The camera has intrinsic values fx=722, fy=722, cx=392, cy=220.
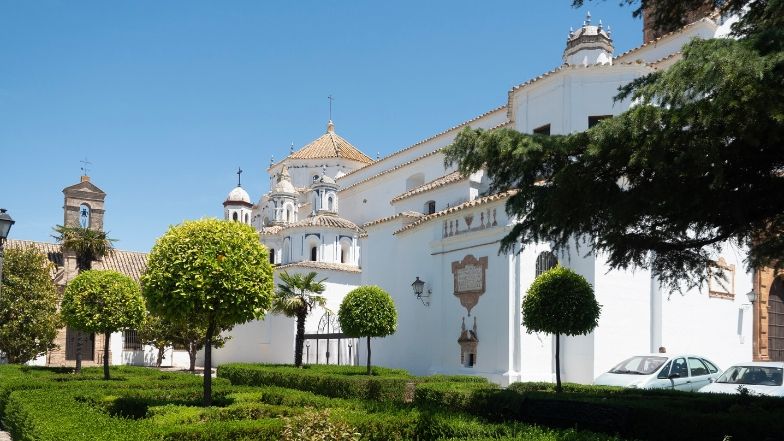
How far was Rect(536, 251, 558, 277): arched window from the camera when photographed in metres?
19.6

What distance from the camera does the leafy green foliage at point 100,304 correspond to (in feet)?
59.2

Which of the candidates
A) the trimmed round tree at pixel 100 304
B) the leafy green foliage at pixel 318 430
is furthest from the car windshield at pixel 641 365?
the trimmed round tree at pixel 100 304

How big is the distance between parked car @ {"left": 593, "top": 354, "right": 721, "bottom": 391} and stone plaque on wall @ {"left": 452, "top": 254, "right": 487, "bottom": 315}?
204 inches

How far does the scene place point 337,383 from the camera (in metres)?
16.1

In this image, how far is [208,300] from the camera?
34.5ft

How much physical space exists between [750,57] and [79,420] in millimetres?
8357

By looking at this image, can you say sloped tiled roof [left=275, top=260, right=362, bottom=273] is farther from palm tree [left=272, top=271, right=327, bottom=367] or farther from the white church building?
palm tree [left=272, top=271, right=327, bottom=367]

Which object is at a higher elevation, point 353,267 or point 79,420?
point 353,267

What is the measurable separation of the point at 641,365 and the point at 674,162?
9.41 m

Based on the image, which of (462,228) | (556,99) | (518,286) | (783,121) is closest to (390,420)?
(783,121)

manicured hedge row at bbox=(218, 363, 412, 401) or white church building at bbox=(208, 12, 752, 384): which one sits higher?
white church building at bbox=(208, 12, 752, 384)

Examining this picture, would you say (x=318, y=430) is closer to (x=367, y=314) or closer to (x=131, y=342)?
(x=367, y=314)

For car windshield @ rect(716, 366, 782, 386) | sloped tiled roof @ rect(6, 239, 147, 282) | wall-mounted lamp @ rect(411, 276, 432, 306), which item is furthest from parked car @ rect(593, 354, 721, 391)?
sloped tiled roof @ rect(6, 239, 147, 282)

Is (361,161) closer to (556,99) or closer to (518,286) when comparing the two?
(556,99)
